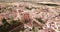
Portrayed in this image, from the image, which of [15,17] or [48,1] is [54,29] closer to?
[15,17]

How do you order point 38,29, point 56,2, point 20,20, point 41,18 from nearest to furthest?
1. point 38,29
2. point 20,20
3. point 41,18
4. point 56,2

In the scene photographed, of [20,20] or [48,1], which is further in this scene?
[48,1]

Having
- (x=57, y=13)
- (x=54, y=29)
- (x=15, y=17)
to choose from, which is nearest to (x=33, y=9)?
(x=57, y=13)

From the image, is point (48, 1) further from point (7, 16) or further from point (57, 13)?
point (7, 16)

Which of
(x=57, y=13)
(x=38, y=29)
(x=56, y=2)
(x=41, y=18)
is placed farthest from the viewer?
(x=56, y=2)

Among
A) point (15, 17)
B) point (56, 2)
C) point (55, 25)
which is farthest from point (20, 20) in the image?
point (56, 2)

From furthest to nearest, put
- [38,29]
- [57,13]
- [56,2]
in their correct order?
1. [56,2]
2. [57,13]
3. [38,29]

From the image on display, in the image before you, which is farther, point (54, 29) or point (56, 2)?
point (56, 2)

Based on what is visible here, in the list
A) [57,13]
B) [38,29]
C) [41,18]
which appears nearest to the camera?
[38,29]
